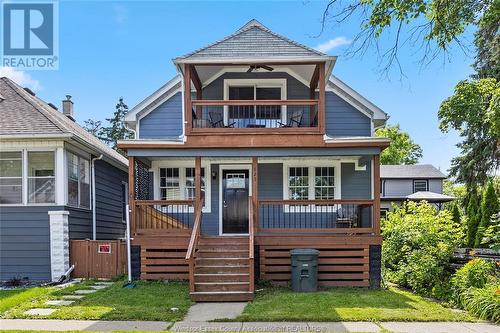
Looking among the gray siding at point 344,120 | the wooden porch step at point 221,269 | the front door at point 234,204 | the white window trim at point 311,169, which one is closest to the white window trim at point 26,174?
the wooden porch step at point 221,269

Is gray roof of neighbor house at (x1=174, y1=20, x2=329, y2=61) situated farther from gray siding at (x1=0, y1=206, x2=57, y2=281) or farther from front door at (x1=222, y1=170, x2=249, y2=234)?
gray siding at (x1=0, y1=206, x2=57, y2=281)

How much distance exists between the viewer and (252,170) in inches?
445

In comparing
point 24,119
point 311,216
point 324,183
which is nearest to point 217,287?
point 311,216

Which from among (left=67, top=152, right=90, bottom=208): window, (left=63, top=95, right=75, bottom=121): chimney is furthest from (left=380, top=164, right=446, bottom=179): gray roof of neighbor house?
(left=67, top=152, right=90, bottom=208): window

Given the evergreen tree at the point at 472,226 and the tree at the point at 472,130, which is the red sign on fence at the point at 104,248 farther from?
the evergreen tree at the point at 472,226

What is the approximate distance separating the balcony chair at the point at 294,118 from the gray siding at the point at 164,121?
3.29 metres

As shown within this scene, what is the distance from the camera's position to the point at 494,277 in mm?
8602

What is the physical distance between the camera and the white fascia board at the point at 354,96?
13255 mm

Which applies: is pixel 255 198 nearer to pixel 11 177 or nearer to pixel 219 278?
pixel 219 278

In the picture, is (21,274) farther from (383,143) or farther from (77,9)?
(383,143)

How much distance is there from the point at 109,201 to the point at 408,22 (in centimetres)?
1217

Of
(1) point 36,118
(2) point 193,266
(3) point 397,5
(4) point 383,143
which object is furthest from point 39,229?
(3) point 397,5

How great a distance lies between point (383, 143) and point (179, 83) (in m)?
6.56

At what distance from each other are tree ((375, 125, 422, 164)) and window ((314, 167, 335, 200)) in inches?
1185
